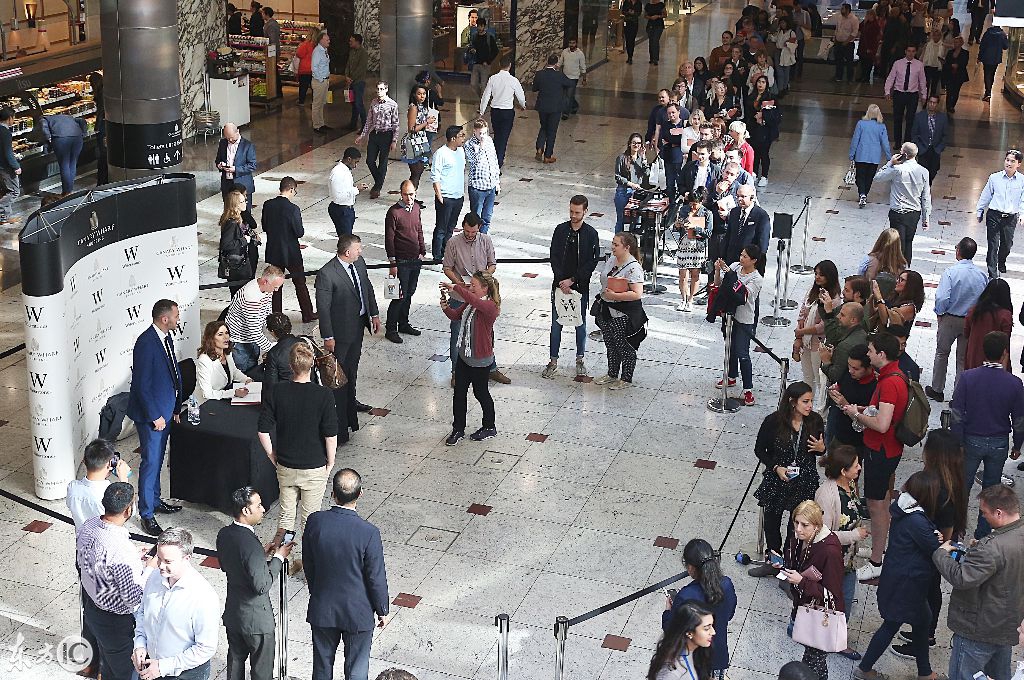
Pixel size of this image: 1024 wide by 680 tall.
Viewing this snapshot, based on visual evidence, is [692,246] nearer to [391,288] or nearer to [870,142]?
[391,288]

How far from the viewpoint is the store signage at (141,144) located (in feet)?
45.5

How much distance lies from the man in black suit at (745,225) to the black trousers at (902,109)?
331 inches

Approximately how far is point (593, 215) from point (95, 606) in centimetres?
1020

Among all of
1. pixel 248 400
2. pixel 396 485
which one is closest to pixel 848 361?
pixel 396 485

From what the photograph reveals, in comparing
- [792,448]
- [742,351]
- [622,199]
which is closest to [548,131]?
[622,199]

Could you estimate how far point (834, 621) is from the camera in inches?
264

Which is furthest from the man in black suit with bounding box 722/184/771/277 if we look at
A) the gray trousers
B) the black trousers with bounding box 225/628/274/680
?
the black trousers with bounding box 225/628/274/680

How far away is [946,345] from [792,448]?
136 inches

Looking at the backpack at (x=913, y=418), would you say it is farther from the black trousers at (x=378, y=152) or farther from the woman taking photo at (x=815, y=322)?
the black trousers at (x=378, y=152)

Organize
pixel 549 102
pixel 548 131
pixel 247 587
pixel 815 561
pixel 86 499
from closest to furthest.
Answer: pixel 247 587, pixel 815 561, pixel 86 499, pixel 549 102, pixel 548 131

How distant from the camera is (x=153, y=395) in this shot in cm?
845

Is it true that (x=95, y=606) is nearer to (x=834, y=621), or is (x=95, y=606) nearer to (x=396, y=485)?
(x=396, y=485)

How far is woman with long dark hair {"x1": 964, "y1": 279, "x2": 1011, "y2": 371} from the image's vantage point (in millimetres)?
9594

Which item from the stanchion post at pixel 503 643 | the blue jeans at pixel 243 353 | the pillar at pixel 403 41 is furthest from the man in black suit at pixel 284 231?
the pillar at pixel 403 41
